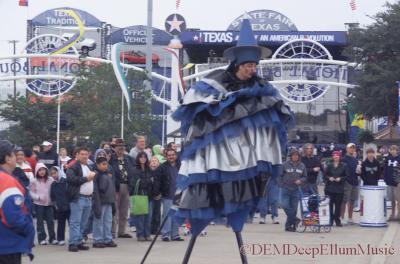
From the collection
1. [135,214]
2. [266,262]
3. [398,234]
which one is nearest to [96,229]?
[135,214]

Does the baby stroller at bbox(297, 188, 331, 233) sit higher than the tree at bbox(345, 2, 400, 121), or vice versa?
the tree at bbox(345, 2, 400, 121)

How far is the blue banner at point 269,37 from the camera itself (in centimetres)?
5991

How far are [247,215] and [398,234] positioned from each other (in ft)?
32.2

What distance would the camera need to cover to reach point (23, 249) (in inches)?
267

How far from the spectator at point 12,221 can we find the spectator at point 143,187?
7.83 m

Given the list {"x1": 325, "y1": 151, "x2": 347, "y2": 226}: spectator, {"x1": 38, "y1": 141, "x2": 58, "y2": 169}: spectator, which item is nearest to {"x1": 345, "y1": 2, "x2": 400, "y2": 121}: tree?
{"x1": 325, "y1": 151, "x2": 347, "y2": 226}: spectator

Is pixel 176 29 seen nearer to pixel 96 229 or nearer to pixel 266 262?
pixel 96 229

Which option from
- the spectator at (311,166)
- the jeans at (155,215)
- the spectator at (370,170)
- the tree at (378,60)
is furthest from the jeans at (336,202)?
the tree at (378,60)

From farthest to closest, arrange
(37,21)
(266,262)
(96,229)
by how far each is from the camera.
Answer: (37,21) < (96,229) < (266,262)

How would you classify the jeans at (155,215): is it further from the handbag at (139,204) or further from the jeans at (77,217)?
the jeans at (77,217)

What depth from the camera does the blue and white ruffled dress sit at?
21.7 feet

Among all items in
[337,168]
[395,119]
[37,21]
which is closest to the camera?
[337,168]

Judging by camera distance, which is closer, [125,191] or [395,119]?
[125,191]

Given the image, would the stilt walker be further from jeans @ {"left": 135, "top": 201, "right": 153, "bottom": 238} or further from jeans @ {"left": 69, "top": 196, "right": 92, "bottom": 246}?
jeans @ {"left": 135, "top": 201, "right": 153, "bottom": 238}
